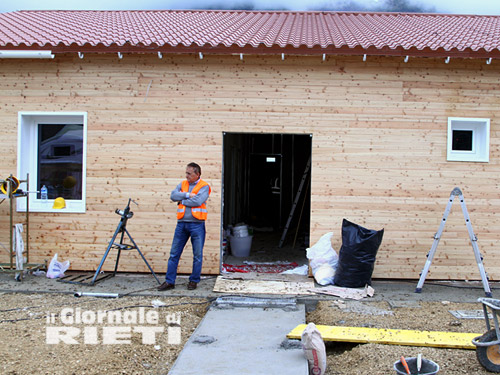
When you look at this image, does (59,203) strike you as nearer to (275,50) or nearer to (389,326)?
(275,50)

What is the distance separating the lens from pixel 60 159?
7977mm

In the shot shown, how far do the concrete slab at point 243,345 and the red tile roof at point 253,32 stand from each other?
12.9 feet

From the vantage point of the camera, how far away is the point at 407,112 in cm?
750

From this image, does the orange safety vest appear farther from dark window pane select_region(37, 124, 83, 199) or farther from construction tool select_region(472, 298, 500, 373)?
construction tool select_region(472, 298, 500, 373)

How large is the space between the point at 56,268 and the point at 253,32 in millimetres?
5365

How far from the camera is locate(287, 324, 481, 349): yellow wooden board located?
4.74 metres

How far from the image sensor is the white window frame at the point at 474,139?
744 cm

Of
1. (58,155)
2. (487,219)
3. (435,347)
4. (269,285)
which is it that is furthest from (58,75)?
(487,219)

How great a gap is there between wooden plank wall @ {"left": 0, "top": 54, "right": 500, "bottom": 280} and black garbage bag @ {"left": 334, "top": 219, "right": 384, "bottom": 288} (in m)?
0.62

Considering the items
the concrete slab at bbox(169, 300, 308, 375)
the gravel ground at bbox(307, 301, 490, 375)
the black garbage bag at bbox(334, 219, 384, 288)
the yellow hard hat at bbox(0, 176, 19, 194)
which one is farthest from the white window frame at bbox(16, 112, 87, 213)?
the gravel ground at bbox(307, 301, 490, 375)

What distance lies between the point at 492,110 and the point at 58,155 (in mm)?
7083

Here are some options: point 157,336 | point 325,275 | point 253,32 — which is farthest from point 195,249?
point 253,32

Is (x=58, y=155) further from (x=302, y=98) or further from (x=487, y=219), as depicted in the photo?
(x=487, y=219)

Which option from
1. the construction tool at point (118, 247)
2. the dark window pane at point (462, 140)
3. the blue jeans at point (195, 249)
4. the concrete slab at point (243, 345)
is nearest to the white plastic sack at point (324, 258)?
the concrete slab at point (243, 345)
